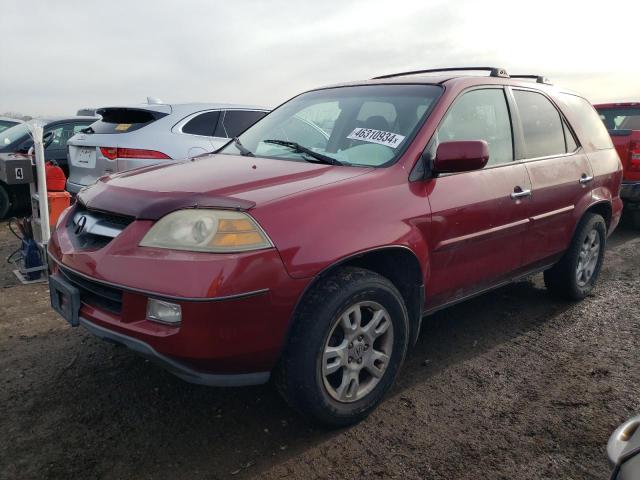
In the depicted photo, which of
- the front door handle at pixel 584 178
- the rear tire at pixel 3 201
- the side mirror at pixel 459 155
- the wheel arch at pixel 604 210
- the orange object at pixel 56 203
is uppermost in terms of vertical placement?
the side mirror at pixel 459 155

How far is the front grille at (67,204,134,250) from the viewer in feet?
8.28

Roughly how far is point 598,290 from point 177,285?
415 centimetres

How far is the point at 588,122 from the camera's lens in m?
4.49

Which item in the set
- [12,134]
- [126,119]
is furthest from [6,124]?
[126,119]

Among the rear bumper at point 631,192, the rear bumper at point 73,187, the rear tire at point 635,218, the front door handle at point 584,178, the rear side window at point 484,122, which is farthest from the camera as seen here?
the rear tire at point 635,218

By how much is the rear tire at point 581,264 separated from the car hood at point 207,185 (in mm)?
2339

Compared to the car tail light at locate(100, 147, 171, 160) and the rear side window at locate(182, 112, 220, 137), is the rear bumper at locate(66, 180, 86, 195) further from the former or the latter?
the rear side window at locate(182, 112, 220, 137)

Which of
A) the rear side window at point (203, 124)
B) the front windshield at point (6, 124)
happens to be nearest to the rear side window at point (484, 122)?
the rear side window at point (203, 124)

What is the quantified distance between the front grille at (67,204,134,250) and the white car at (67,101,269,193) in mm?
2648

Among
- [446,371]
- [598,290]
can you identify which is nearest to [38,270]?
[446,371]

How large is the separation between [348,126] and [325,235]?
116cm

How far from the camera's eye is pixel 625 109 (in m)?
8.09

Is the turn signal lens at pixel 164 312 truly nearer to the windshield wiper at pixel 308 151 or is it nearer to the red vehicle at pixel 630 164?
the windshield wiper at pixel 308 151

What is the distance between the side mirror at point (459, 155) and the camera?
2.82m
